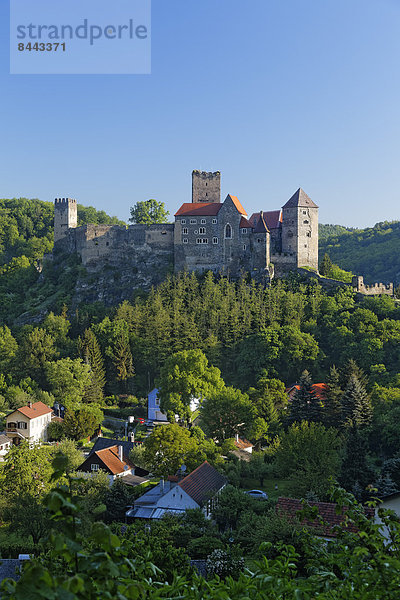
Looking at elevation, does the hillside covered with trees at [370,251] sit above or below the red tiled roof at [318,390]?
above

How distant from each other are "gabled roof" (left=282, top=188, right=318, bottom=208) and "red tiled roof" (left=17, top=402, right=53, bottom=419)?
3342 cm

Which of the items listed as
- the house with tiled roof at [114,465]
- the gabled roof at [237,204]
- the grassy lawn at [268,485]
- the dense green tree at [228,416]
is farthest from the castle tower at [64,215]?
the grassy lawn at [268,485]

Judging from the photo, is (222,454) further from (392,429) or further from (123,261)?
(123,261)

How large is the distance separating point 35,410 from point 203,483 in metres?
21.3

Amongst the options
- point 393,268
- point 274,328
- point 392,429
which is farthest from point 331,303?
point 393,268

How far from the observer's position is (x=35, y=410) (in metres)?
49.1

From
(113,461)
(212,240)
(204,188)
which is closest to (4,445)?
(113,461)

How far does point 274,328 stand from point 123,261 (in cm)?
2486

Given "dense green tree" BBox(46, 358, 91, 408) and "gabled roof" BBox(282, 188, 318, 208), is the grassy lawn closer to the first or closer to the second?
"dense green tree" BBox(46, 358, 91, 408)

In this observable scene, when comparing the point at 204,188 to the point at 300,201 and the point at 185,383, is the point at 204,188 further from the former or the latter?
Answer: the point at 185,383

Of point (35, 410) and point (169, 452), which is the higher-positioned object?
point (169, 452)

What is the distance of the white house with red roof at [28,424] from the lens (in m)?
47.1

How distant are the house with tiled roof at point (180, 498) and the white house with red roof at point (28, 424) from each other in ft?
56.0

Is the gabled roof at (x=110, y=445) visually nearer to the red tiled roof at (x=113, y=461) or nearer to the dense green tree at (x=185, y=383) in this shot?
the red tiled roof at (x=113, y=461)
